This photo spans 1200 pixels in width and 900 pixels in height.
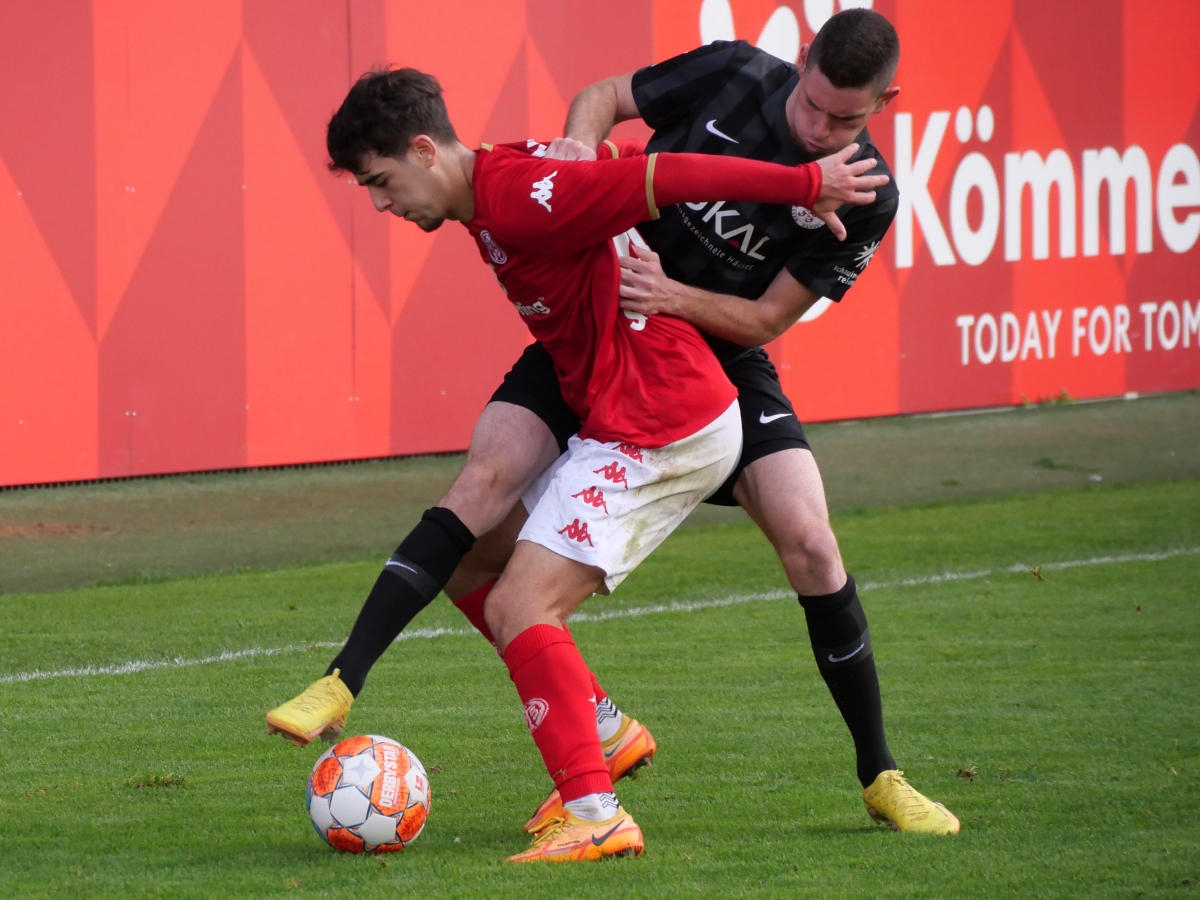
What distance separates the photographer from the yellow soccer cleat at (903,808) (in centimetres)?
399

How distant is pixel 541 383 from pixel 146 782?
144 centimetres

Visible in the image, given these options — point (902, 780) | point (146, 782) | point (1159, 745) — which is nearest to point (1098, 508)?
point (1159, 745)

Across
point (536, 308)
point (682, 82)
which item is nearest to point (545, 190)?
point (536, 308)

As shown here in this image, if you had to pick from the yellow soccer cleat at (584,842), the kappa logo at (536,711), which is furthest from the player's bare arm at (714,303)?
the yellow soccer cleat at (584,842)

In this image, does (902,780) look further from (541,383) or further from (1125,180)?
(1125,180)

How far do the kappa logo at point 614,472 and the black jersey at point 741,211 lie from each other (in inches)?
23.5

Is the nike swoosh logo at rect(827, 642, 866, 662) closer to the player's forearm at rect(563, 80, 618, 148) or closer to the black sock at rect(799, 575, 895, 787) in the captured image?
the black sock at rect(799, 575, 895, 787)

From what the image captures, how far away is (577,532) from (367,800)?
0.72 m

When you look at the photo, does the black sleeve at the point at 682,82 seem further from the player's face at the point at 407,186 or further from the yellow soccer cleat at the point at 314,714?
the yellow soccer cleat at the point at 314,714

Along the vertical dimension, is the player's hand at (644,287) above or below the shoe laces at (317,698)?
above

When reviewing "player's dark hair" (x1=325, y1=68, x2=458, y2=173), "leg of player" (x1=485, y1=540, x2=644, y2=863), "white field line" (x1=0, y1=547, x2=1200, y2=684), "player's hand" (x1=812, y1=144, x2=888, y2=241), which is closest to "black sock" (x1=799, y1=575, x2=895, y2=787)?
"leg of player" (x1=485, y1=540, x2=644, y2=863)

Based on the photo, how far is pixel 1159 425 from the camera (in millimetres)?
13070

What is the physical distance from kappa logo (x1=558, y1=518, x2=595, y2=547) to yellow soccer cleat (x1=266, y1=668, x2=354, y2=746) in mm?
564

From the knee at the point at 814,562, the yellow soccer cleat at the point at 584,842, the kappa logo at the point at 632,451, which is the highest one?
the kappa logo at the point at 632,451
